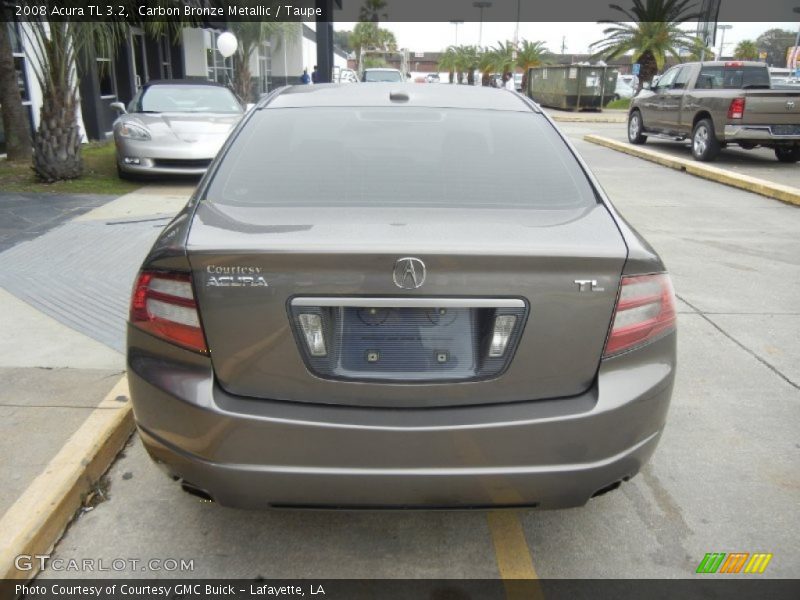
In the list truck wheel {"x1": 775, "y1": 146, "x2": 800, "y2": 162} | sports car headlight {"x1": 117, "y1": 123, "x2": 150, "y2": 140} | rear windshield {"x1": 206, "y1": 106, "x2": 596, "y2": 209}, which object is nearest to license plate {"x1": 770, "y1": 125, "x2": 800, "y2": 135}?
truck wheel {"x1": 775, "y1": 146, "x2": 800, "y2": 162}

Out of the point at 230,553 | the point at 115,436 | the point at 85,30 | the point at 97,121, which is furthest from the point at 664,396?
the point at 97,121

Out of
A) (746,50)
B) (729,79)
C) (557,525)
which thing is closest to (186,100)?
(557,525)

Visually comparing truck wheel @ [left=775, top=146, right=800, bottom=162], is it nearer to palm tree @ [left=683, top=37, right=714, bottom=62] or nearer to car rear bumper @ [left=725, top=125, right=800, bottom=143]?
car rear bumper @ [left=725, top=125, right=800, bottom=143]

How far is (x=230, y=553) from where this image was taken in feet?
8.89

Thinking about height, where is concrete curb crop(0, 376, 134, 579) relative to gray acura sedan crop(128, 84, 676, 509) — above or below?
below

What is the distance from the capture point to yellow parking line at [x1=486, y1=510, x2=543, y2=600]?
254cm

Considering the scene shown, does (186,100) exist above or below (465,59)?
below

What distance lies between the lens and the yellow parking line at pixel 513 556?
Answer: 2.54 meters

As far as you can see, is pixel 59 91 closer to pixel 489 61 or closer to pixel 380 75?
pixel 380 75

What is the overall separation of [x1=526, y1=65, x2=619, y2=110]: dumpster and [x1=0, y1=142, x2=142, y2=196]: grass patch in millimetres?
25337

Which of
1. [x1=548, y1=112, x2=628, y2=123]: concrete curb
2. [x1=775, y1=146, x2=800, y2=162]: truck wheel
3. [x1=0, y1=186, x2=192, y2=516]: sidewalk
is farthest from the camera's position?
[x1=548, y1=112, x2=628, y2=123]: concrete curb

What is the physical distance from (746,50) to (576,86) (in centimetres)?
6816

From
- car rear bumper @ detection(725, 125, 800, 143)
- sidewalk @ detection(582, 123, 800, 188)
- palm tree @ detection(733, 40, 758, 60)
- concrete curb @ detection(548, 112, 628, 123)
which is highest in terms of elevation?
palm tree @ detection(733, 40, 758, 60)

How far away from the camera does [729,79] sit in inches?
583
